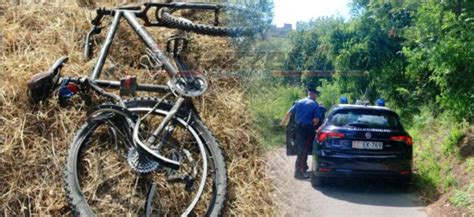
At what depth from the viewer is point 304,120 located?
9.89ft

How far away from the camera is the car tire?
4090 millimetres

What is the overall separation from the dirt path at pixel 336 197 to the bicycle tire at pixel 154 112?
11.6 inches

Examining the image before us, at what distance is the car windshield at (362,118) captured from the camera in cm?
456

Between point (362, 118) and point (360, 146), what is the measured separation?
25 centimetres

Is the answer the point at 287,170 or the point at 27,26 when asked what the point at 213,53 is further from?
the point at 27,26

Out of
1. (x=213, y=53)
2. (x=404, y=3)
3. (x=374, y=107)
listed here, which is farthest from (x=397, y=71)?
(x=213, y=53)

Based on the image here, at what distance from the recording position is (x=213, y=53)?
3217mm

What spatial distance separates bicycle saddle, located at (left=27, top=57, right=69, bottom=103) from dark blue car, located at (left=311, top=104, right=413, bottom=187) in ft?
6.99

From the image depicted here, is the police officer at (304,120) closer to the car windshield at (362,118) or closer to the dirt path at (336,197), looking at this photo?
the dirt path at (336,197)

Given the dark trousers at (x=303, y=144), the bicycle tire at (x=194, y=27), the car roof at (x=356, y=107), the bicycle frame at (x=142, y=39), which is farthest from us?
the car roof at (x=356, y=107)

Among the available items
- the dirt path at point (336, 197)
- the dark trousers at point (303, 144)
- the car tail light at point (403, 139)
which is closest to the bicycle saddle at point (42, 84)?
the dirt path at point (336, 197)

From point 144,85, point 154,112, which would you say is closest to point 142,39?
point 144,85

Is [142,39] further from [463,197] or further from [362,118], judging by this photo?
[463,197]

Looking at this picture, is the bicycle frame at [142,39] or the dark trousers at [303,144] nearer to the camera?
the bicycle frame at [142,39]
